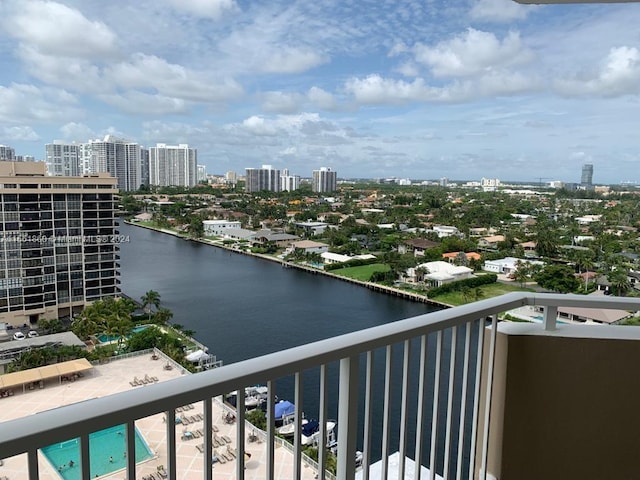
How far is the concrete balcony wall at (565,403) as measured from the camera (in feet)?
3.77

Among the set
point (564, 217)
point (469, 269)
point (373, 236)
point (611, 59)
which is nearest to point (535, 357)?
point (611, 59)

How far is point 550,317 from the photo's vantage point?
1.14 metres

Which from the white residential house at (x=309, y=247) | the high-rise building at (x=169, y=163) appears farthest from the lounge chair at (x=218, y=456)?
the high-rise building at (x=169, y=163)

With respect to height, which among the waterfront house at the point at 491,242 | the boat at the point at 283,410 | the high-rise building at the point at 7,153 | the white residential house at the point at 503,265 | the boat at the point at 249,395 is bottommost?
the white residential house at the point at 503,265

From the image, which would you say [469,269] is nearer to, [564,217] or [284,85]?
[564,217]

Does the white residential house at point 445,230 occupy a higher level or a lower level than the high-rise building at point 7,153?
lower

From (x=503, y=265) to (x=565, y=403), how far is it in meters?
4.32

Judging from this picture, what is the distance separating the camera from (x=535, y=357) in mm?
1151

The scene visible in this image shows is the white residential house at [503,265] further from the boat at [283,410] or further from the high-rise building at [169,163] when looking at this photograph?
the high-rise building at [169,163]

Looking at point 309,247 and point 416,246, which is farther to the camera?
point 309,247

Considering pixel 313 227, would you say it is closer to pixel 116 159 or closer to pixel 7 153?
pixel 116 159

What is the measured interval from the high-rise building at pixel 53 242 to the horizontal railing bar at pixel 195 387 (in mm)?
8248

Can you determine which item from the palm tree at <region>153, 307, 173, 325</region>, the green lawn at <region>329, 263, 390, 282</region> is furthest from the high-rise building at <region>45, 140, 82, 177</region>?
the green lawn at <region>329, 263, 390, 282</region>

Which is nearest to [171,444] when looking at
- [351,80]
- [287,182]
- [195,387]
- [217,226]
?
[195,387]
